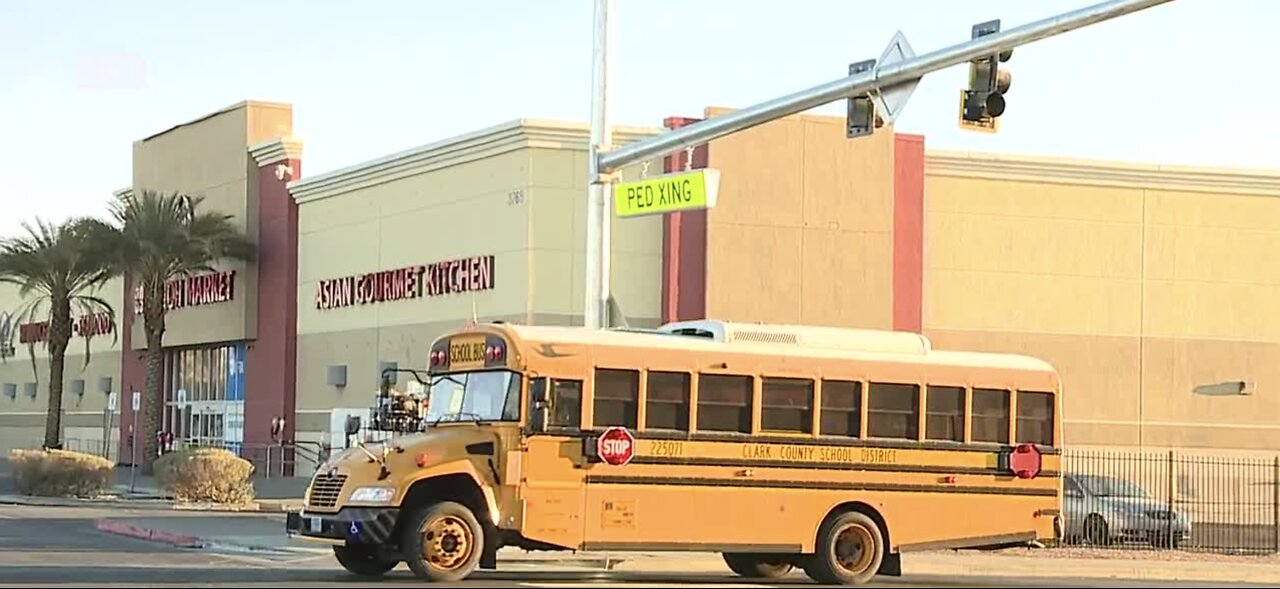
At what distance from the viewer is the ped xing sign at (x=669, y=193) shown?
24.1 m

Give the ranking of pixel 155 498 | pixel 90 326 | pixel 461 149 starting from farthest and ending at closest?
pixel 90 326
pixel 461 149
pixel 155 498

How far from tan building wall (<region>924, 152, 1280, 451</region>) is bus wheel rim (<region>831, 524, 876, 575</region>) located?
23975mm

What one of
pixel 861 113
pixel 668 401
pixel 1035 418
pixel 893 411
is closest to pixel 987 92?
pixel 861 113

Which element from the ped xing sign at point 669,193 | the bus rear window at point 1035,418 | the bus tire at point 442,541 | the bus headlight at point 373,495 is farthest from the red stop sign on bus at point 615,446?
the bus rear window at point 1035,418

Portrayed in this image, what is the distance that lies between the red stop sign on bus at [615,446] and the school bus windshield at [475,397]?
97cm

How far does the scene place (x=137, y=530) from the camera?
96.6ft

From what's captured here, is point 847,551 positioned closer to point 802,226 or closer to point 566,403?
point 566,403

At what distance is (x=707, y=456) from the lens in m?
20.5

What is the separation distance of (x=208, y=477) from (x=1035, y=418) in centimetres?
2073

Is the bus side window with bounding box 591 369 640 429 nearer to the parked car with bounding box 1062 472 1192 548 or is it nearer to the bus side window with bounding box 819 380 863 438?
the bus side window with bounding box 819 380 863 438

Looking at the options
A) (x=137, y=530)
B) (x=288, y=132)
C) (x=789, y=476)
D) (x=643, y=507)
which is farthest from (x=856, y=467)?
(x=288, y=132)

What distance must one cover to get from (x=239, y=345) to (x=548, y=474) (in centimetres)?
3781

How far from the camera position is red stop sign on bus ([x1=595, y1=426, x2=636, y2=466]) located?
780 inches

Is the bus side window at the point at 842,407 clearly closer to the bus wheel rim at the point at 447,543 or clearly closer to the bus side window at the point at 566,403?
the bus side window at the point at 566,403
